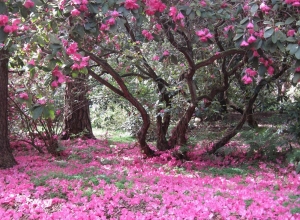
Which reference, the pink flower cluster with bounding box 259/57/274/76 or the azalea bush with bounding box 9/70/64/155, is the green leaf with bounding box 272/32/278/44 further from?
the azalea bush with bounding box 9/70/64/155

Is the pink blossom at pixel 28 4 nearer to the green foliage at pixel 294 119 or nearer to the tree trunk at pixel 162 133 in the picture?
the tree trunk at pixel 162 133

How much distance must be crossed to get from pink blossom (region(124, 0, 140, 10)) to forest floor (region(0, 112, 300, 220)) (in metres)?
1.72

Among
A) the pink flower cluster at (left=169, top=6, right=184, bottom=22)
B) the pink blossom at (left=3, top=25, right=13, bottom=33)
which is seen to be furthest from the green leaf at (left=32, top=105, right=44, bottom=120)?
the pink flower cluster at (left=169, top=6, right=184, bottom=22)

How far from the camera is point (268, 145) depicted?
5.79 metres

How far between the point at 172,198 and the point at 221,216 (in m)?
0.53

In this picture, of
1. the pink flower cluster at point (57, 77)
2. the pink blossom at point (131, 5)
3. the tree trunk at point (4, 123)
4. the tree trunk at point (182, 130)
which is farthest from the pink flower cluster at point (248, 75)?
the tree trunk at point (4, 123)

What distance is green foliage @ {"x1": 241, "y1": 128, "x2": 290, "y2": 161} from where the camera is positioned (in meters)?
5.75

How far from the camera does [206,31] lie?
427cm

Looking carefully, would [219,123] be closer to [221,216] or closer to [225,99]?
[225,99]

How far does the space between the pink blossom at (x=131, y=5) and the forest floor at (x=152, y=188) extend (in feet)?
5.63

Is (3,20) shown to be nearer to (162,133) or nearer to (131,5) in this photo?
(131,5)

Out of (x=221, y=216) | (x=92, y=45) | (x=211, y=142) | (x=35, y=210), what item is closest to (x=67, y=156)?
(x=92, y=45)

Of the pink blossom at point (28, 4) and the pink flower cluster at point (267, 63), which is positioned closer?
the pink blossom at point (28, 4)

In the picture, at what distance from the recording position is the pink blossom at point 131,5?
132 inches
